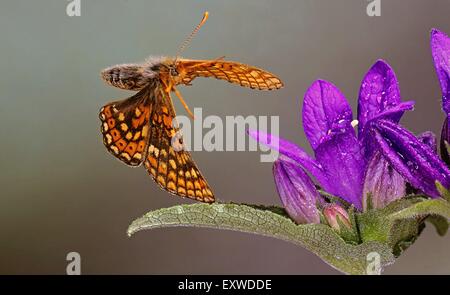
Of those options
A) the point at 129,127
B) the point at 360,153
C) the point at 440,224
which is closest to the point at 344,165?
the point at 360,153

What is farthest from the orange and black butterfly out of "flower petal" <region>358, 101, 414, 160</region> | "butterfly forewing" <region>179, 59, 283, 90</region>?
"flower petal" <region>358, 101, 414, 160</region>

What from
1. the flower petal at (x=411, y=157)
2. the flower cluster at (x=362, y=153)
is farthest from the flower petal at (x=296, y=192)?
the flower petal at (x=411, y=157)

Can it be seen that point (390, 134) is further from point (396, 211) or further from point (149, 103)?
point (149, 103)

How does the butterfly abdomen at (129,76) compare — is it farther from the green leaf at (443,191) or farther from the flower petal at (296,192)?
the green leaf at (443,191)

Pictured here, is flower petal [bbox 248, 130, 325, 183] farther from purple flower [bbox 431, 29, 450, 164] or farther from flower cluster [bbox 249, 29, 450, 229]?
purple flower [bbox 431, 29, 450, 164]
